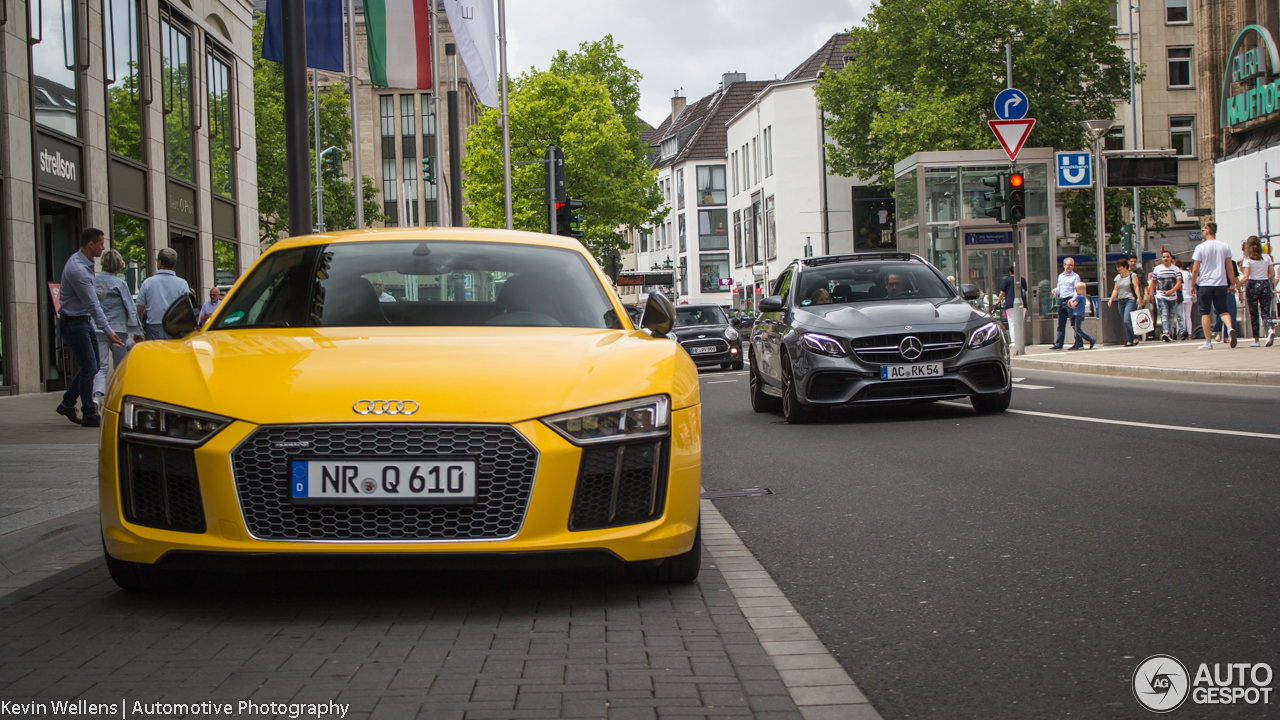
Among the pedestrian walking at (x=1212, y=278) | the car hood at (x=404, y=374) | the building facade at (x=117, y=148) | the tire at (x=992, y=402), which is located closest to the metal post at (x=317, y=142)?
the building facade at (x=117, y=148)

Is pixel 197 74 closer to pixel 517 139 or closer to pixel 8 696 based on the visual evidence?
pixel 8 696

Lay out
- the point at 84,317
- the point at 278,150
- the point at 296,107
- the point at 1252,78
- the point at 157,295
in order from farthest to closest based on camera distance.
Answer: the point at 278,150, the point at 1252,78, the point at 157,295, the point at 84,317, the point at 296,107

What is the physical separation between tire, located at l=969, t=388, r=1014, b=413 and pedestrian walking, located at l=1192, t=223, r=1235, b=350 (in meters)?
10.1

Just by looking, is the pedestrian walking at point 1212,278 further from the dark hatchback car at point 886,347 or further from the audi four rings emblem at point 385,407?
the audi four rings emblem at point 385,407

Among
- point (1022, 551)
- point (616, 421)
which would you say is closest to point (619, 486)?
point (616, 421)

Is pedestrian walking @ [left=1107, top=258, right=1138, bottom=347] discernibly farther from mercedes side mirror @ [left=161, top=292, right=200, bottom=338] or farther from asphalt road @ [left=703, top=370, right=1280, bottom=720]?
mercedes side mirror @ [left=161, top=292, right=200, bottom=338]

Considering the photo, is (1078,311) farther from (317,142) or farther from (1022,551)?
(317,142)

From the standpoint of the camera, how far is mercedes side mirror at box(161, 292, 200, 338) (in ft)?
18.1

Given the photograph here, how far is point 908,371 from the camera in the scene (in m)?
11.2

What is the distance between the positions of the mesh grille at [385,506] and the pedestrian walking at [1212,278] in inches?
728

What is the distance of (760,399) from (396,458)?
979cm

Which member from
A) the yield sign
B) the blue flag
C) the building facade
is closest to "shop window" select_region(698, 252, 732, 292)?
the building facade

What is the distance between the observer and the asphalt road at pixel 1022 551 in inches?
147

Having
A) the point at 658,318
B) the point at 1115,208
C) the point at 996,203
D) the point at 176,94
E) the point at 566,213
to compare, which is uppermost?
the point at 176,94
